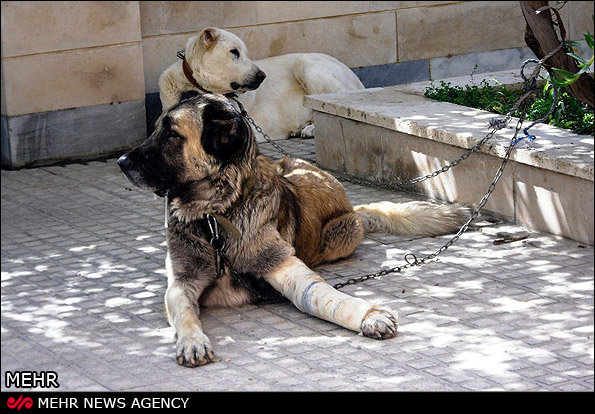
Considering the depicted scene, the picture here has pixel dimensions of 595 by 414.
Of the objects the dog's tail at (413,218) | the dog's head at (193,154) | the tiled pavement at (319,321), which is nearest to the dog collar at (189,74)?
the tiled pavement at (319,321)

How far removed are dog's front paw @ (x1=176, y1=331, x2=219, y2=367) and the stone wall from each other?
570 cm

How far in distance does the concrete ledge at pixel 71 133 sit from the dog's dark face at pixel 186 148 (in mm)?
4922

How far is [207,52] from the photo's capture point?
10.8 meters

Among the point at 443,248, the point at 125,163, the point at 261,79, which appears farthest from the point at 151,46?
the point at 125,163

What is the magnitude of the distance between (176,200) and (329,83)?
5508 millimetres

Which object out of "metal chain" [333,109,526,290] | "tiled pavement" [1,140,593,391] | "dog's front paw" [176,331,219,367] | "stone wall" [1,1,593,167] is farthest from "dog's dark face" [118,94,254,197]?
"stone wall" [1,1,593,167]

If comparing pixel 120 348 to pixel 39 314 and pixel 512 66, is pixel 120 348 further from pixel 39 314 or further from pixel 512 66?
pixel 512 66

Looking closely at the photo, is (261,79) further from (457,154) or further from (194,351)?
(194,351)

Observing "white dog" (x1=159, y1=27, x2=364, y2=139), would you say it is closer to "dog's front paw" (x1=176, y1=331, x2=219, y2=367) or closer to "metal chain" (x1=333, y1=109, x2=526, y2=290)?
"metal chain" (x1=333, y1=109, x2=526, y2=290)

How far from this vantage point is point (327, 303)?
621 cm

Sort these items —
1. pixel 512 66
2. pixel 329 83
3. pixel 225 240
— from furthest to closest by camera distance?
pixel 512 66 < pixel 329 83 < pixel 225 240

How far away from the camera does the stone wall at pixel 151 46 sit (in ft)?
35.9

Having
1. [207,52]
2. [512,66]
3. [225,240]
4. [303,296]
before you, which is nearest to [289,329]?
[303,296]

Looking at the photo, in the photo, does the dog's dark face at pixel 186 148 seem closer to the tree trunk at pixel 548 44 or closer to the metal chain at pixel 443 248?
the metal chain at pixel 443 248
